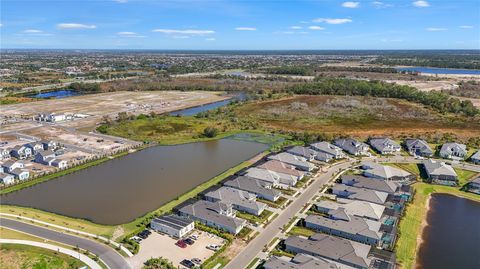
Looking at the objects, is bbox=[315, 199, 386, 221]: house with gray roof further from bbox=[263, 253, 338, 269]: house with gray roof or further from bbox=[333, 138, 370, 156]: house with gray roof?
Result: bbox=[333, 138, 370, 156]: house with gray roof

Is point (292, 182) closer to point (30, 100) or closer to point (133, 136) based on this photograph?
point (133, 136)

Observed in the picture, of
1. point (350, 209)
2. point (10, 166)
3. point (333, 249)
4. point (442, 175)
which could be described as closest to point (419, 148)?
point (442, 175)

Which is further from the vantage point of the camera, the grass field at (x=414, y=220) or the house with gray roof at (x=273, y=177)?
the house with gray roof at (x=273, y=177)

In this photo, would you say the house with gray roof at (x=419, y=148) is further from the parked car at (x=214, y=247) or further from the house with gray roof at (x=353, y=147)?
the parked car at (x=214, y=247)

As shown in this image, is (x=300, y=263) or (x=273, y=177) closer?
(x=300, y=263)

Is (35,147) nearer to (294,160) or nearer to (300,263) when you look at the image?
(294,160)

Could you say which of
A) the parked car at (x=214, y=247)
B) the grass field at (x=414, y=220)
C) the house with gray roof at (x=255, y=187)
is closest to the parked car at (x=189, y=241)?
the parked car at (x=214, y=247)
